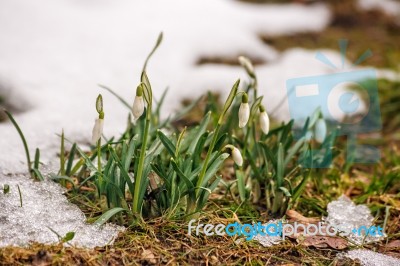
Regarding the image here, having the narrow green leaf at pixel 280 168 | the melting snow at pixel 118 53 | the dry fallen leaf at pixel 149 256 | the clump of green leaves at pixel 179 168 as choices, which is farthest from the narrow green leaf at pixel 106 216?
the melting snow at pixel 118 53

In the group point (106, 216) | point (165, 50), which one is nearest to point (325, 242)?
point (106, 216)

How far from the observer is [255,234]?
1.91 m

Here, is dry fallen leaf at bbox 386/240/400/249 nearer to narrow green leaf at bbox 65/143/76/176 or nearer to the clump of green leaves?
the clump of green leaves

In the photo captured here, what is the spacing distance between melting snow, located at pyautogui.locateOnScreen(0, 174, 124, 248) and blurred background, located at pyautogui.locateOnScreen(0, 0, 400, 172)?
0.45 meters

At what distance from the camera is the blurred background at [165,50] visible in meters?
2.98

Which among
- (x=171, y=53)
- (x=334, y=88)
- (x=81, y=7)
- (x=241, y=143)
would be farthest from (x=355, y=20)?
(x=241, y=143)

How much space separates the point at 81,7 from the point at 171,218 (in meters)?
2.80

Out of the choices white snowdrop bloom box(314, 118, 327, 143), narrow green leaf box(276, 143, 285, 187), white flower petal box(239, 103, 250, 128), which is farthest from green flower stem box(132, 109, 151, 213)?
white snowdrop bloom box(314, 118, 327, 143)

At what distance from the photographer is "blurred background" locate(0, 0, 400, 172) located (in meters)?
2.98

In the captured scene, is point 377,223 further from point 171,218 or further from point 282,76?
point 282,76

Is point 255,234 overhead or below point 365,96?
below

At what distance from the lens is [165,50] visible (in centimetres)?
375

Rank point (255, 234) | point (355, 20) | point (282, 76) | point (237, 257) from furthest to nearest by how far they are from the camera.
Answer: point (355, 20)
point (282, 76)
point (255, 234)
point (237, 257)

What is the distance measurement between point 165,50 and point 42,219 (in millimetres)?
2144
